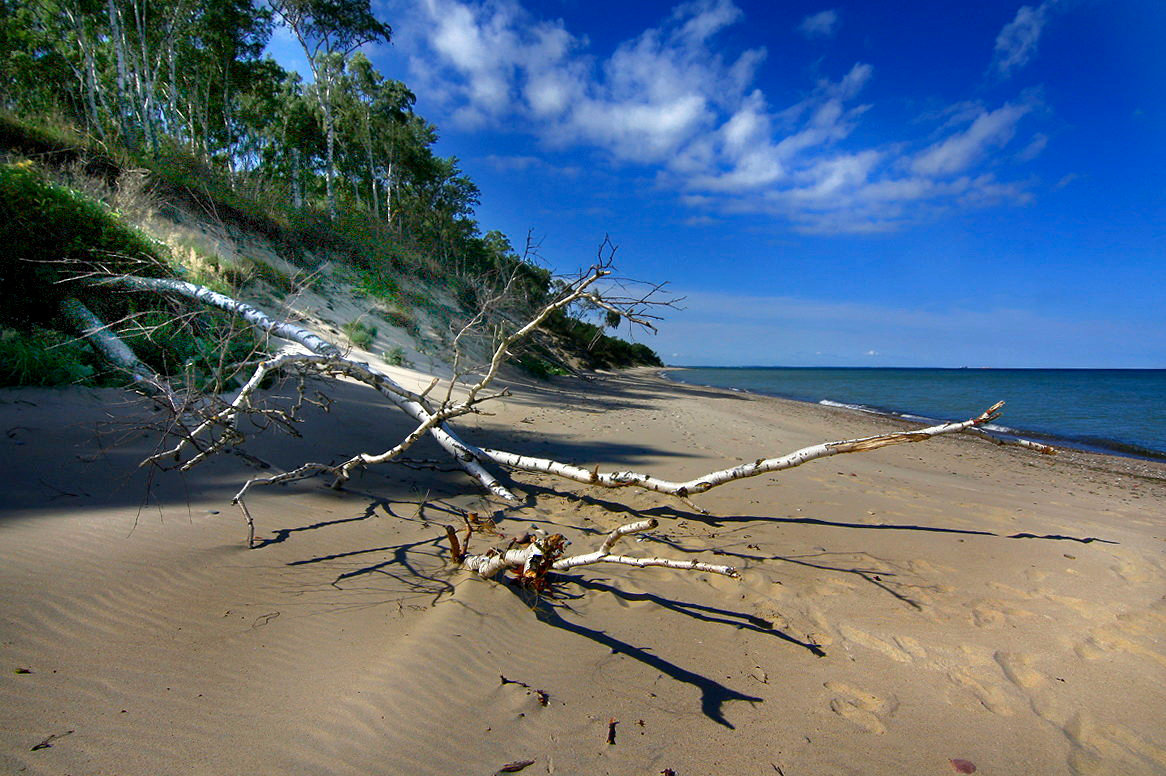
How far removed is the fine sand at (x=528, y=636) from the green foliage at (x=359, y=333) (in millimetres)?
6071

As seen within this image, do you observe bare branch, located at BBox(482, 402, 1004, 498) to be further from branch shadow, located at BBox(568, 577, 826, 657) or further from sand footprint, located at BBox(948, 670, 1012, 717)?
sand footprint, located at BBox(948, 670, 1012, 717)

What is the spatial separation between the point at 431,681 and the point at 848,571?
3.06 metres

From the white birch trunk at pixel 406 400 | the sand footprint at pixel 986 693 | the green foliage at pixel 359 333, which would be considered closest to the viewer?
the sand footprint at pixel 986 693

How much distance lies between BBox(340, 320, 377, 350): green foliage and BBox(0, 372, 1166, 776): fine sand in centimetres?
607

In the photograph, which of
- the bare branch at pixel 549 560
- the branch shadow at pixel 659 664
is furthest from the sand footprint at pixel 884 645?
the branch shadow at pixel 659 664

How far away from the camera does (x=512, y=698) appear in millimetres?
2123

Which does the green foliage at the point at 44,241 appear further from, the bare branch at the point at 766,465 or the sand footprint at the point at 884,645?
the sand footprint at the point at 884,645

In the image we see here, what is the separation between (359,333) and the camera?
11.2 meters

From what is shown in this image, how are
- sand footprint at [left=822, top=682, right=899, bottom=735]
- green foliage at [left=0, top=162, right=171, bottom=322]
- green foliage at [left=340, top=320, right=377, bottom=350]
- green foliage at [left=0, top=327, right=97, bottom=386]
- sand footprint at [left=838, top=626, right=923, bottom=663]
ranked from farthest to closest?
green foliage at [left=340, top=320, right=377, bottom=350] → green foliage at [left=0, top=162, right=171, bottom=322] → green foliage at [left=0, top=327, right=97, bottom=386] → sand footprint at [left=838, top=626, right=923, bottom=663] → sand footprint at [left=822, top=682, right=899, bottom=735]

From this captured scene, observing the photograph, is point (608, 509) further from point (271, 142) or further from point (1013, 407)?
point (271, 142)

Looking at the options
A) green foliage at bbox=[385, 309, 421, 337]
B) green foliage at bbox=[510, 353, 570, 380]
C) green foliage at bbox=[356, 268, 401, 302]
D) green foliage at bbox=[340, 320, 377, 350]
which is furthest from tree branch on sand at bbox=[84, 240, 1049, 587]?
green foliage at bbox=[510, 353, 570, 380]

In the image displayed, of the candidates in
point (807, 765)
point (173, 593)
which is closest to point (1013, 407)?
point (807, 765)

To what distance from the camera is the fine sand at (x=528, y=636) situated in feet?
6.01

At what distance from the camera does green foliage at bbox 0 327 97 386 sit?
4664 millimetres
